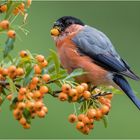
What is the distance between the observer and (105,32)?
35.6ft

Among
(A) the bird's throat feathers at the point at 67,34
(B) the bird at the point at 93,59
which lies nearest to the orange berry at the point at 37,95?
(B) the bird at the point at 93,59

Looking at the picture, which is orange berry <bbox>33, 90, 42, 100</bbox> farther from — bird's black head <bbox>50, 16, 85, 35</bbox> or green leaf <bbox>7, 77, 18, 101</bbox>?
bird's black head <bbox>50, 16, 85, 35</bbox>

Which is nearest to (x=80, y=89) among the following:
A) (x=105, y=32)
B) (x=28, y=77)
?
(x=28, y=77)

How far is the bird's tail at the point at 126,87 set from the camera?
18.6 feet

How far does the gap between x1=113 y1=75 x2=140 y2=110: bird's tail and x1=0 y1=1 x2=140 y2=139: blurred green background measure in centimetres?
316

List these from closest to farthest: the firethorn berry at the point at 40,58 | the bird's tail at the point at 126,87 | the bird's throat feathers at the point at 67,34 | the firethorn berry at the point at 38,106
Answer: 1. the firethorn berry at the point at 38,106
2. the firethorn berry at the point at 40,58
3. the bird's tail at the point at 126,87
4. the bird's throat feathers at the point at 67,34

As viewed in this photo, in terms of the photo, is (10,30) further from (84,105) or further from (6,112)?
(6,112)

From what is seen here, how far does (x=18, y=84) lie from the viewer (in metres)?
4.36

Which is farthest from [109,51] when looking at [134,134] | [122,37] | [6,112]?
[122,37]

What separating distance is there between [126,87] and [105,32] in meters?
5.15

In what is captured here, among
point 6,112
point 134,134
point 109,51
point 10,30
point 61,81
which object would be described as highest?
point 10,30

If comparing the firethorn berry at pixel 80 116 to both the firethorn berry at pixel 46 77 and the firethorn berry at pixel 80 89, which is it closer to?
the firethorn berry at pixel 80 89

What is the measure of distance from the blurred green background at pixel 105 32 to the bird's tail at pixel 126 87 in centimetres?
316

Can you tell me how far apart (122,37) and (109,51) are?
5685mm
